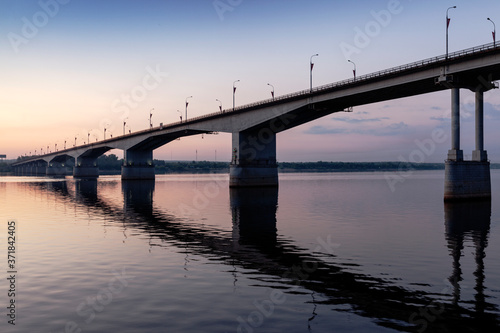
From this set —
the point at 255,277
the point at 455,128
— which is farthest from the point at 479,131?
the point at 255,277

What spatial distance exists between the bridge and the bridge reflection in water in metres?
20.0

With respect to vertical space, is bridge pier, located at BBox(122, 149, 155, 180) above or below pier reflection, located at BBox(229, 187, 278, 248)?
above

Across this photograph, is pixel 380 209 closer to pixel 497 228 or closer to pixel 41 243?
pixel 497 228

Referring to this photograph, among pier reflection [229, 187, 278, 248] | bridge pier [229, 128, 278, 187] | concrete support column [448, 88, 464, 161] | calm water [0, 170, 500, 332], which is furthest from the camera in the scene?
bridge pier [229, 128, 278, 187]

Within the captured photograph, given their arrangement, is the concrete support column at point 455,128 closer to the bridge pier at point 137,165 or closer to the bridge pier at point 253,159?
the bridge pier at point 253,159

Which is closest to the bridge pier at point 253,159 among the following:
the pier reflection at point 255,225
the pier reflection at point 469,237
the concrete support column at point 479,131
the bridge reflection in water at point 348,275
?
the pier reflection at point 255,225

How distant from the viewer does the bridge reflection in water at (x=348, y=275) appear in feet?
38.0

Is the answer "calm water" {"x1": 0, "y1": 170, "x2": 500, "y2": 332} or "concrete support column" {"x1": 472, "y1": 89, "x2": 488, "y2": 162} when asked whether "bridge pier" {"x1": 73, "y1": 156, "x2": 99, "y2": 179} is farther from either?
"calm water" {"x1": 0, "y1": 170, "x2": 500, "y2": 332}

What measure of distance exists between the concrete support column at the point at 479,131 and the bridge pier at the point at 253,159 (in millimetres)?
38548

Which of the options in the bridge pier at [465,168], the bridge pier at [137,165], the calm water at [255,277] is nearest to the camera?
the calm water at [255,277]

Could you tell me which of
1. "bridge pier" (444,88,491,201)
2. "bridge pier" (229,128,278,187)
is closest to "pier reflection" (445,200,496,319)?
"bridge pier" (444,88,491,201)

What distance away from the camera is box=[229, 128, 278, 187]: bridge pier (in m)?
80.6

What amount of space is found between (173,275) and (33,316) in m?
5.32

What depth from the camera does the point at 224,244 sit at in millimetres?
23359
